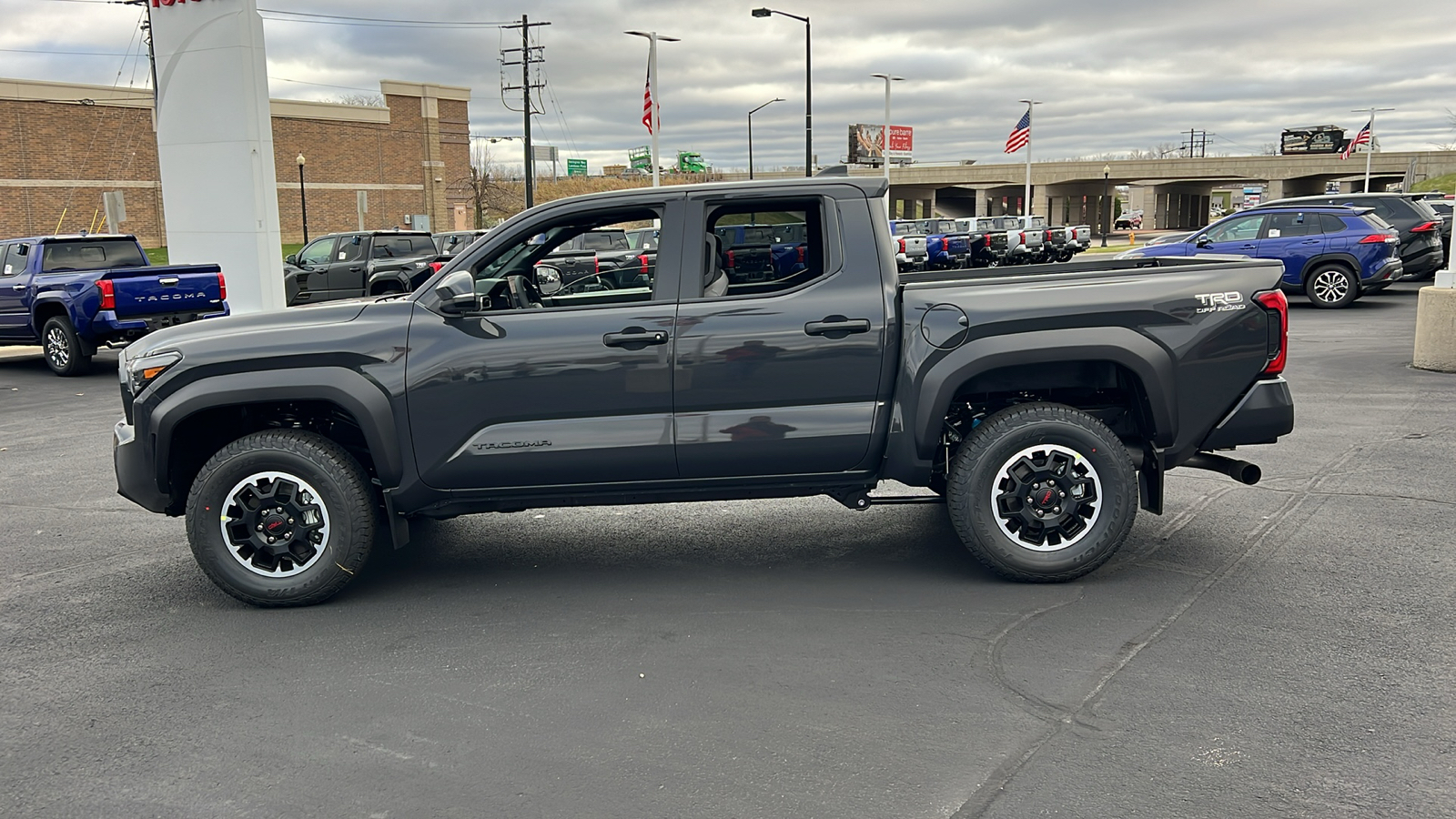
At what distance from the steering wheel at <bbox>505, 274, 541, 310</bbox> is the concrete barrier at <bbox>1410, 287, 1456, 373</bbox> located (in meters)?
10.1

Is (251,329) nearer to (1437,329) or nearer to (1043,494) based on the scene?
(1043,494)

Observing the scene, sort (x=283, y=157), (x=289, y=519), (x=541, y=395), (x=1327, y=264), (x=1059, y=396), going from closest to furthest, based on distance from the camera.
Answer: (x=541, y=395) < (x=289, y=519) < (x=1059, y=396) < (x=1327, y=264) < (x=283, y=157)

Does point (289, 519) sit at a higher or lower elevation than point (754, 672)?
higher

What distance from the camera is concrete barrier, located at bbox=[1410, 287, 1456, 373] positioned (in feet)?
38.7

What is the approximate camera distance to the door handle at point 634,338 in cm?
530

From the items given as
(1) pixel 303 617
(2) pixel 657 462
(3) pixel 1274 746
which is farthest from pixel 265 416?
(3) pixel 1274 746

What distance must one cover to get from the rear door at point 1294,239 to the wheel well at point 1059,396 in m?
15.0

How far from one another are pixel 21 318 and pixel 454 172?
205ft

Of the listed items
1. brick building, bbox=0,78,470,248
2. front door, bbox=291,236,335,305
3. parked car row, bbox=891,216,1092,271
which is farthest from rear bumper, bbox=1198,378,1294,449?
brick building, bbox=0,78,470,248

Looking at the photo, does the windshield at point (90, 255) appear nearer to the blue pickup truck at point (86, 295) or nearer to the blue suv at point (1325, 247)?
the blue pickup truck at point (86, 295)

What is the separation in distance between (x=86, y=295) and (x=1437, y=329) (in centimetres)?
1611

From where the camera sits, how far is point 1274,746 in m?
3.77

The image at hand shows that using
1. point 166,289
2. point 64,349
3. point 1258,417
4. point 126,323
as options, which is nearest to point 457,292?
point 1258,417

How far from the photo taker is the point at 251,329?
5.41 metres
